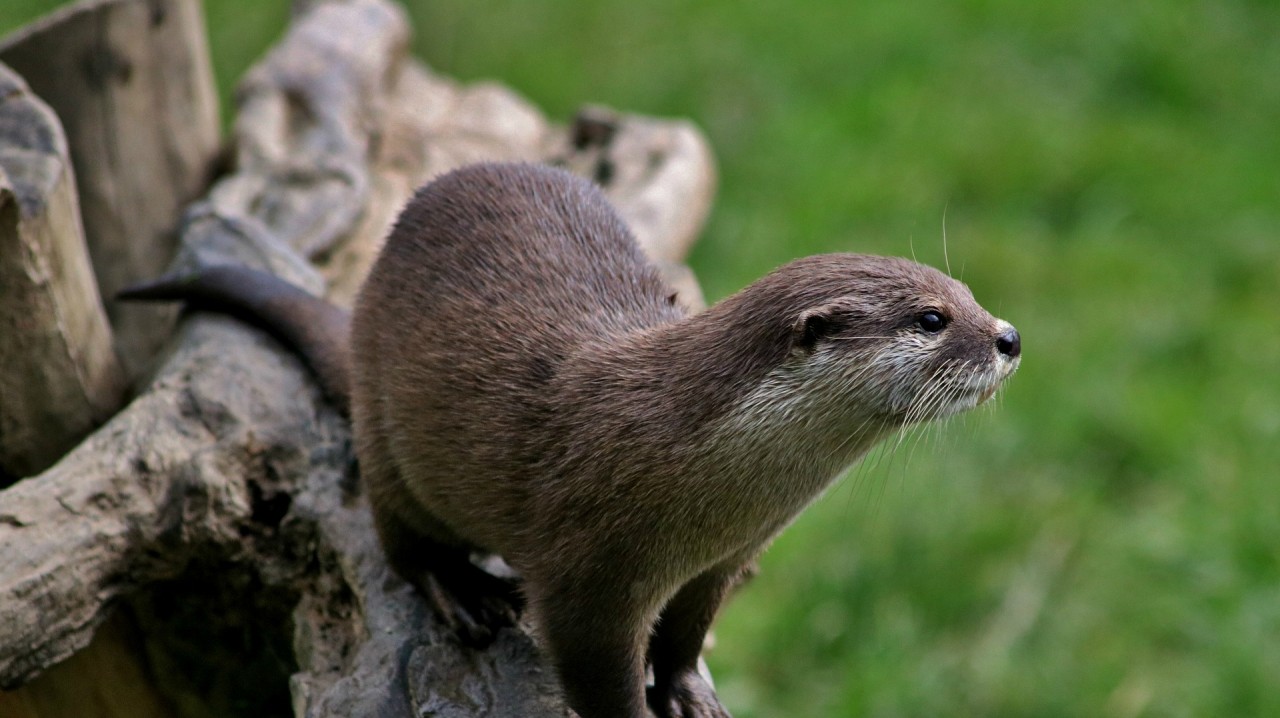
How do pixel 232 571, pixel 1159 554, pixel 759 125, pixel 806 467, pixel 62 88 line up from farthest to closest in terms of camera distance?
pixel 759 125 → pixel 1159 554 → pixel 62 88 → pixel 232 571 → pixel 806 467

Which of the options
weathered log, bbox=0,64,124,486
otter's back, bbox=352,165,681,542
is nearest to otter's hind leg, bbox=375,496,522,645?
otter's back, bbox=352,165,681,542

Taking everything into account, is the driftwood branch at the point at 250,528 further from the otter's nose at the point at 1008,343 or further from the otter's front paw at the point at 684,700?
the otter's nose at the point at 1008,343

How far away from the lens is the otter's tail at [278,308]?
2889mm

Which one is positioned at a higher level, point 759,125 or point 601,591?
point 601,591

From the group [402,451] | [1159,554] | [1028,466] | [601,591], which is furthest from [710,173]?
[601,591]

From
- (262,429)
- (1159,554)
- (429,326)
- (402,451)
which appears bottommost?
(1159,554)

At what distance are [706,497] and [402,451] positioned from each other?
0.63 m

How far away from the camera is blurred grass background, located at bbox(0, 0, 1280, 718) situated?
3658mm

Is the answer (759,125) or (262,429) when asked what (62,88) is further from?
(759,125)

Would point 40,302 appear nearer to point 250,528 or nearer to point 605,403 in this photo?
point 250,528

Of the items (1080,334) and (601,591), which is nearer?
(601,591)

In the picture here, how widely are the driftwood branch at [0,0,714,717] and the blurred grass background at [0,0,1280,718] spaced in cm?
90

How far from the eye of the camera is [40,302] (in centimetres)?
275

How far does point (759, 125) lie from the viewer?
6.00 m
